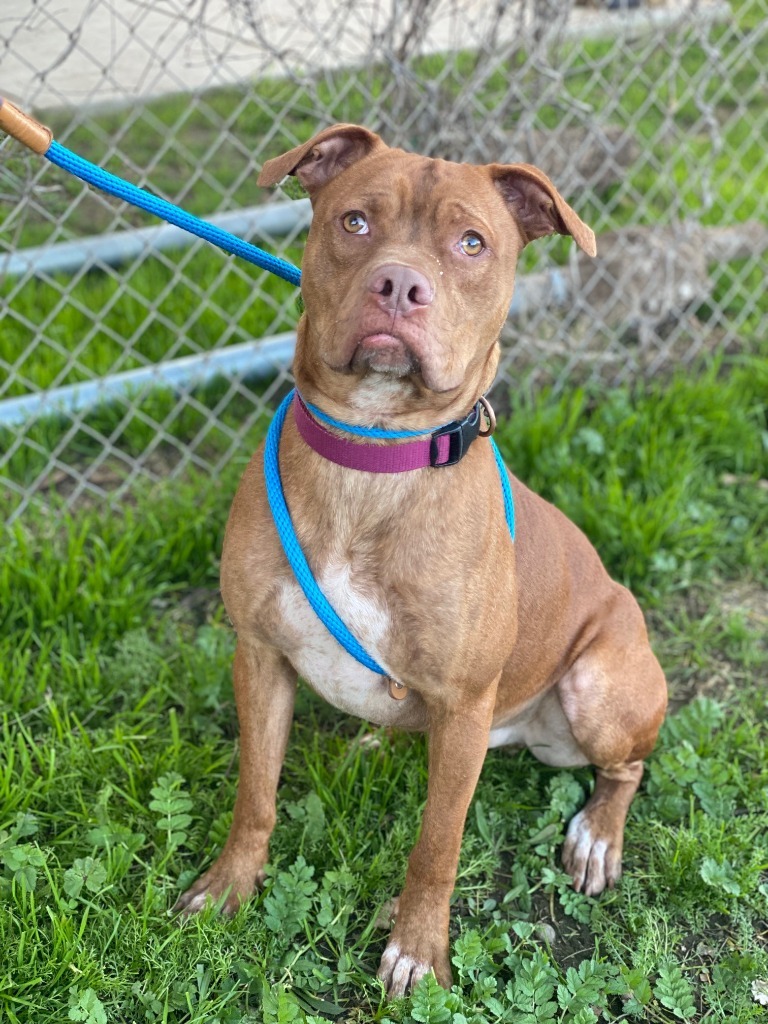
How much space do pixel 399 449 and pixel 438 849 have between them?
0.95 meters

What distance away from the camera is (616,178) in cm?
601

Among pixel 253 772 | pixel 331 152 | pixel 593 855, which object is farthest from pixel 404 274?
pixel 593 855

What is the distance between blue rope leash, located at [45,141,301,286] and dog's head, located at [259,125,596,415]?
290 millimetres

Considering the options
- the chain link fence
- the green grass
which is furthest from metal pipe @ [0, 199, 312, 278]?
the green grass

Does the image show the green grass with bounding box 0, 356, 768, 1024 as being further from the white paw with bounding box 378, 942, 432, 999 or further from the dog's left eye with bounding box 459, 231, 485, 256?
the dog's left eye with bounding box 459, 231, 485, 256

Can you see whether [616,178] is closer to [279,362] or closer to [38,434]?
[279,362]

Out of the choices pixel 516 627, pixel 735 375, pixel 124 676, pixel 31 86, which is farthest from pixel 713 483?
pixel 31 86

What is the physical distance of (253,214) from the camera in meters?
4.70

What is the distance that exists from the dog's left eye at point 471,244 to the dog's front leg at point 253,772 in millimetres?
1025

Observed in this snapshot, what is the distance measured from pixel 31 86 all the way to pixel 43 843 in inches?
90.4

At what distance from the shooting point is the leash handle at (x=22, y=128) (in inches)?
87.0

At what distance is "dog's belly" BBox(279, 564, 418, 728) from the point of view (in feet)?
7.88

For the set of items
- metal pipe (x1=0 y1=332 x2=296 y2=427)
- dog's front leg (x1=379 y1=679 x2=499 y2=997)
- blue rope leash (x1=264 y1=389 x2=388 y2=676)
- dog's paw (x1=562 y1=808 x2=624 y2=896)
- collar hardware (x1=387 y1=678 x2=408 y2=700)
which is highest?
blue rope leash (x1=264 y1=389 x2=388 y2=676)

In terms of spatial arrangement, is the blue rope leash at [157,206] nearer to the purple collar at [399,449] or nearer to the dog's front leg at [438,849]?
the purple collar at [399,449]
